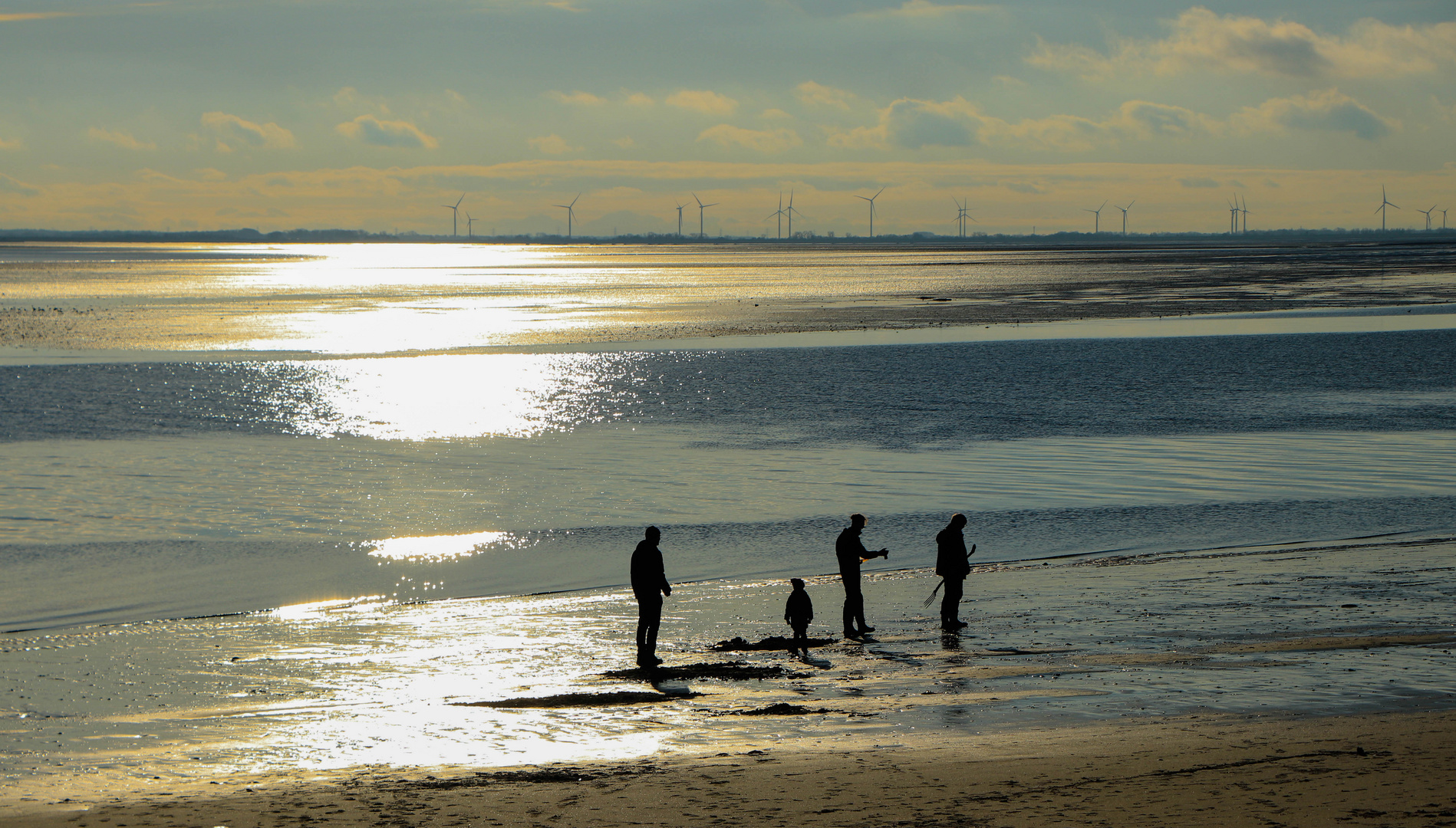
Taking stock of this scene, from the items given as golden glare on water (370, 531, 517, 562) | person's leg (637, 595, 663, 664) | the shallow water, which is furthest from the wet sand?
golden glare on water (370, 531, 517, 562)

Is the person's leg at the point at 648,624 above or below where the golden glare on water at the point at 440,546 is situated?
above

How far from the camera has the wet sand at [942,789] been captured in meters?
10.3

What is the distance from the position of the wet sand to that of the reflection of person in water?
377 cm

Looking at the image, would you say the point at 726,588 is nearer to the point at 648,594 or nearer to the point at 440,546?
the point at 648,594

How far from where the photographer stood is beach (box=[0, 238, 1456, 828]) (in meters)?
11.4

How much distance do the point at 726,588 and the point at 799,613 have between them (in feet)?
15.3

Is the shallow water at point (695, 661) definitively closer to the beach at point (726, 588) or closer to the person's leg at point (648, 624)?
the beach at point (726, 588)

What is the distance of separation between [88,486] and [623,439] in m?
13.9

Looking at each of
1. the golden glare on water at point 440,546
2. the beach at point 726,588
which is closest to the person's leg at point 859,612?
the beach at point 726,588

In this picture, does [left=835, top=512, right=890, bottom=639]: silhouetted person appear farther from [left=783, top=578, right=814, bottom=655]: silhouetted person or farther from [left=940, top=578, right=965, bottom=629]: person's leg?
[left=940, top=578, right=965, bottom=629]: person's leg

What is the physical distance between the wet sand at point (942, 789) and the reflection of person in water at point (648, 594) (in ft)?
12.4

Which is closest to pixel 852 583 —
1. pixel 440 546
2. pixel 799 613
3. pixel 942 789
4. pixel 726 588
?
A: pixel 799 613

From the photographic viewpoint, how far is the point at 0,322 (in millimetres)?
74062

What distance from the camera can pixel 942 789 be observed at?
35.9 ft
